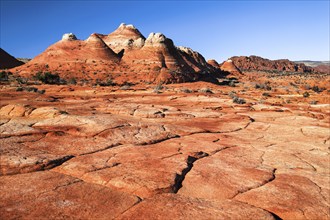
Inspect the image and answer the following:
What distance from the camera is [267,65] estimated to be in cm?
15625

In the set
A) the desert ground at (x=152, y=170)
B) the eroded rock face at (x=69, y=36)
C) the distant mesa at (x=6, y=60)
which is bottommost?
the desert ground at (x=152, y=170)

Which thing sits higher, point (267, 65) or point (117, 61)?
point (117, 61)

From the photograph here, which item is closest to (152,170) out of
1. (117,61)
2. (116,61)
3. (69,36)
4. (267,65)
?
(116,61)

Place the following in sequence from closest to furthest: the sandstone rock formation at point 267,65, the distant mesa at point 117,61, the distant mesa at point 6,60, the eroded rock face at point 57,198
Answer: the eroded rock face at point 57,198 → the distant mesa at point 117,61 → the distant mesa at point 6,60 → the sandstone rock formation at point 267,65

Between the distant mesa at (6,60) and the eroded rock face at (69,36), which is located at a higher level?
the eroded rock face at (69,36)

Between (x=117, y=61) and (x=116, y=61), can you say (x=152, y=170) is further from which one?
(x=117, y=61)

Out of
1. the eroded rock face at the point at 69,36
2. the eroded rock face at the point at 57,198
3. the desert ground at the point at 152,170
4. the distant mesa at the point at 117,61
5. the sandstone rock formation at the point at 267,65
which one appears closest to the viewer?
the eroded rock face at the point at 57,198

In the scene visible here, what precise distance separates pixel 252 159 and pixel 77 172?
15.3 ft

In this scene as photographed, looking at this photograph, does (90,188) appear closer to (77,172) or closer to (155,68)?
(77,172)

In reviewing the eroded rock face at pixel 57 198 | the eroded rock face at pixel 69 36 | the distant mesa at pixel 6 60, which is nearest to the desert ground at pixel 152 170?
the eroded rock face at pixel 57 198

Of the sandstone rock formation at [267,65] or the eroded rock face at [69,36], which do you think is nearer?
the eroded rock face at [69,36]

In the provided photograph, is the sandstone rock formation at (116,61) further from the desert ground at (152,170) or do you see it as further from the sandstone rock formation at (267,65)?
the sandstone rock formation at (267,65)

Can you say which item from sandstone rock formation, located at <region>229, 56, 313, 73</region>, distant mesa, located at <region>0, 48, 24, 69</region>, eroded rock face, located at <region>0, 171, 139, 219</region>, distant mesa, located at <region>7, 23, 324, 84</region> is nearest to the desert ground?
eroded rock face, located at <region>0, 171, 139, 219</region>

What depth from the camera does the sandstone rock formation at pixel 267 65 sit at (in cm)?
15038
